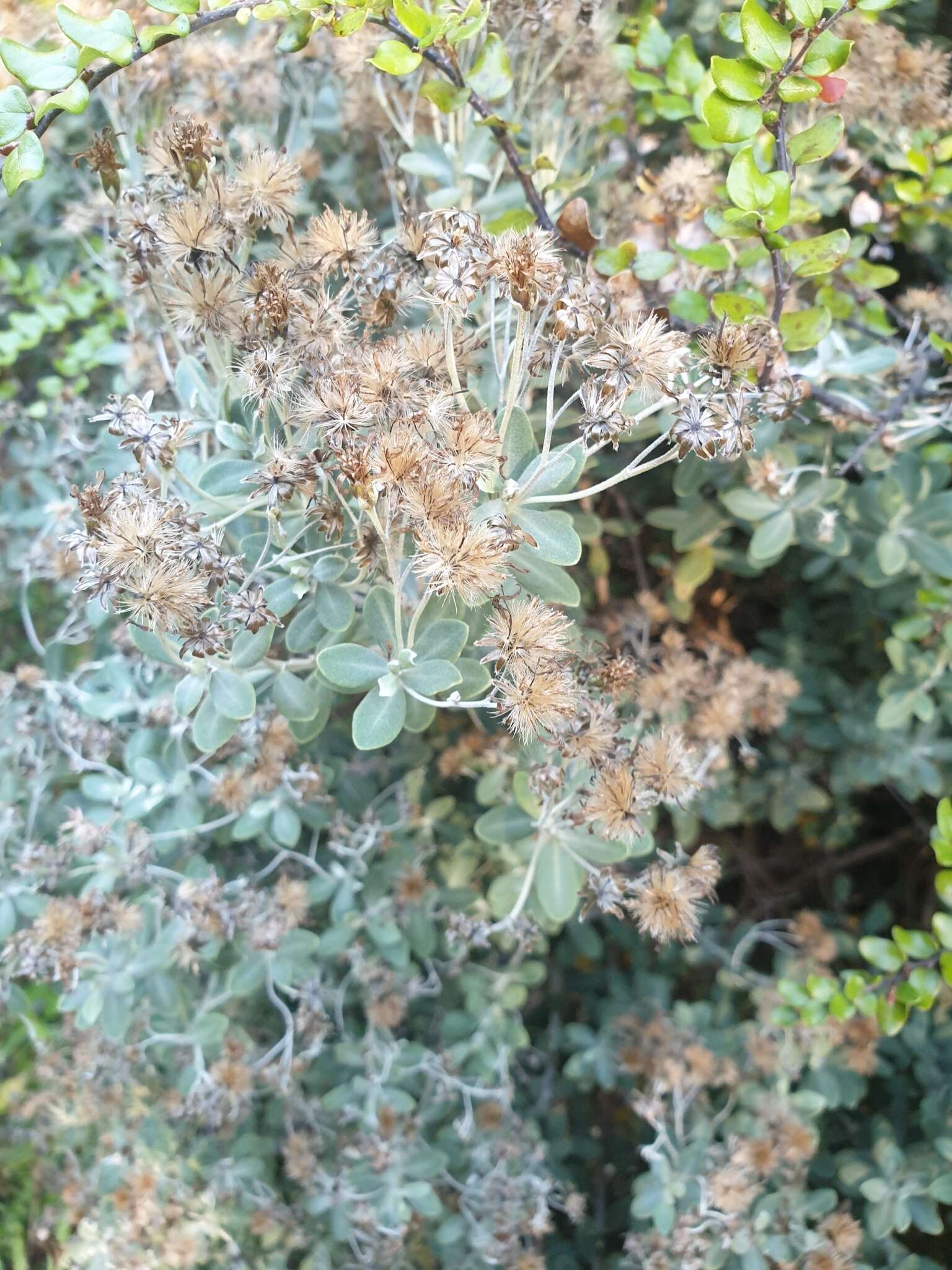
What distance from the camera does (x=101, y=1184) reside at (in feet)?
5.87

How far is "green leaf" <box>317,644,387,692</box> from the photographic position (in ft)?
3.10

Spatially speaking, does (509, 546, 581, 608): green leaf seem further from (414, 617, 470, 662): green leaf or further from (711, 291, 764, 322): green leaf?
(711, 291, 764, 322): green leaf

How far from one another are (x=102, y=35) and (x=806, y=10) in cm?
60

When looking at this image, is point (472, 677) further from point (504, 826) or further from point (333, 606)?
point (504, 826)

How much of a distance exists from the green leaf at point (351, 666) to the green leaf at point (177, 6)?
0.58 m

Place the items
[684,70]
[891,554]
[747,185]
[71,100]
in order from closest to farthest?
[71,100] → [747,185] → [684,70] → [891,554]

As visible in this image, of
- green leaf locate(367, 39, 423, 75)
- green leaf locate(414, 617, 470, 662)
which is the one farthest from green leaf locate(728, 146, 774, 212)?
green leaf locate(414, 617, 470, 662)

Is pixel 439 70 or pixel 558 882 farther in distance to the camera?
pixel 558 882

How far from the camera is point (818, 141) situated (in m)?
0.94

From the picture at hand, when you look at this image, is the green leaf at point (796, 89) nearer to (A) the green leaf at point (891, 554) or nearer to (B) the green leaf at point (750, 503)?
(B) the green leaf at point (750, 503)

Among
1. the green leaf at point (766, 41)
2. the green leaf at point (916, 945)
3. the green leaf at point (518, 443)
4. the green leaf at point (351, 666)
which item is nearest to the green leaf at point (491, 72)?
the green leaf at point (766, 41)

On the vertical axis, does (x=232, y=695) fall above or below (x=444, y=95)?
below

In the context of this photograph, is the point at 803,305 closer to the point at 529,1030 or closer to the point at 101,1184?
the point at 529,1030

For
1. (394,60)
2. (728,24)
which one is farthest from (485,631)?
(728,24)
